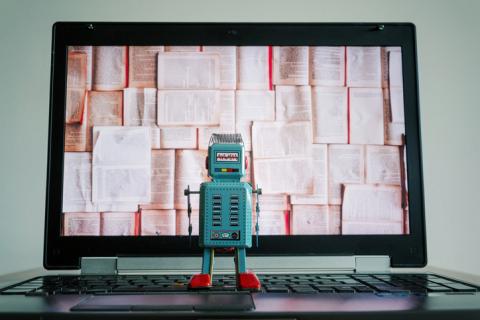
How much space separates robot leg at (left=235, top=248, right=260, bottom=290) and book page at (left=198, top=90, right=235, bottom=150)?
1.11 ft

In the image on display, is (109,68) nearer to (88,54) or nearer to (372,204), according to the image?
(88,54)

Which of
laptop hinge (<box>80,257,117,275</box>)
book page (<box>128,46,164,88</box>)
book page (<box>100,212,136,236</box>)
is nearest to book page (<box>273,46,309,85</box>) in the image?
book page (<box>128,46,164,88</box>)

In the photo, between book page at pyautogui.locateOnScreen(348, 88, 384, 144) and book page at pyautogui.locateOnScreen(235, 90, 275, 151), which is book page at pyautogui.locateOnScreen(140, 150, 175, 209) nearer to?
book page at pyautogui.locateOnScreen(235, 90, 275, 151)

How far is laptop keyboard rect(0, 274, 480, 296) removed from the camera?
0.82 m

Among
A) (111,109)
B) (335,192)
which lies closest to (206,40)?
(111,109)

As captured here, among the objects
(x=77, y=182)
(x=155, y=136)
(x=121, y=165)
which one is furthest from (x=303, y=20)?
(x=77, y=182)

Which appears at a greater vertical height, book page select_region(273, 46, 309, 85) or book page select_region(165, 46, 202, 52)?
book page select_region(165, 46, 202, 52)

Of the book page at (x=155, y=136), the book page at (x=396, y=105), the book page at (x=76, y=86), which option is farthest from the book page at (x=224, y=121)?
the book page at (x=396, y=105)

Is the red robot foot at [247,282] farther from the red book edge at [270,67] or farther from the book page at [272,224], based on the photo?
the red book edge at [270,67]

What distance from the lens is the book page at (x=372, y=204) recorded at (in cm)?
113

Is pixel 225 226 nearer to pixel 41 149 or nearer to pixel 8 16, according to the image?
pixel 41 149

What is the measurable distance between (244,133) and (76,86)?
458 millimetres

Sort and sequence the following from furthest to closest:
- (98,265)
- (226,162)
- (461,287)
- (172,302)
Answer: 1. (98,265)
2. (226,162)
3. (461,287)
4. (172,302)

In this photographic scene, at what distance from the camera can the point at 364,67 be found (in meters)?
1.18
